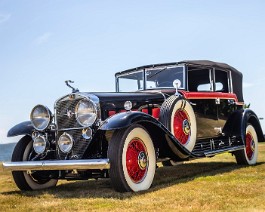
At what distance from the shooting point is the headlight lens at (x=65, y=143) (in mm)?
5637

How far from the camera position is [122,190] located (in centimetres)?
498

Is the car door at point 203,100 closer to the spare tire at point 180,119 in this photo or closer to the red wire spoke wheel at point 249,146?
the spare tire at point 180,119

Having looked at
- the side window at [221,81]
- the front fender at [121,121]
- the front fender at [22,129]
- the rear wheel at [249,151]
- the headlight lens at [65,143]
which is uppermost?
the side window at [221,81]

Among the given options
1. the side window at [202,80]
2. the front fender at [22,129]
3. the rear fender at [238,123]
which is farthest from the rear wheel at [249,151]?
the front fender at [22,129]

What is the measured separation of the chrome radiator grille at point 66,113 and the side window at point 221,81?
3847mm

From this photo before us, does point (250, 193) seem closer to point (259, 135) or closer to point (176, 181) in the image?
point (176, 181)

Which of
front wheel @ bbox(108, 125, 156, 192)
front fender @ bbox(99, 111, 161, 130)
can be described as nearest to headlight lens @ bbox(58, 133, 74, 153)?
front fender @ bbox(99, 111, 161, 130)

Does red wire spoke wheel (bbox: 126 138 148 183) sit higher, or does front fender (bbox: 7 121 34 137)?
front fender (bbox: 7 121 34 137)

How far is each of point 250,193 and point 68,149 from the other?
8.46 ft

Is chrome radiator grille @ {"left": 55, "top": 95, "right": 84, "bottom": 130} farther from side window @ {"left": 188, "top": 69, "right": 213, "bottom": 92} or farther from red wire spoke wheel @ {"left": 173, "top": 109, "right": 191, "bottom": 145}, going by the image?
side window @ {"left": 188, "top": 69, "right": 213, "bottom": 92}

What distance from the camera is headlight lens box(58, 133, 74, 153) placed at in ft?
18.5

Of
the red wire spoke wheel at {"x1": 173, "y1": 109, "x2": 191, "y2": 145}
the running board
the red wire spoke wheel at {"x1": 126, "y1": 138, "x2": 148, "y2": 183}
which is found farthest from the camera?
the running board

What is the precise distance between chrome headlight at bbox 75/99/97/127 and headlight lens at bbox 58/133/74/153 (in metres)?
0.29

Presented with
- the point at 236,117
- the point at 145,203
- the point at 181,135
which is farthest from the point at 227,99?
the point at 145,203
